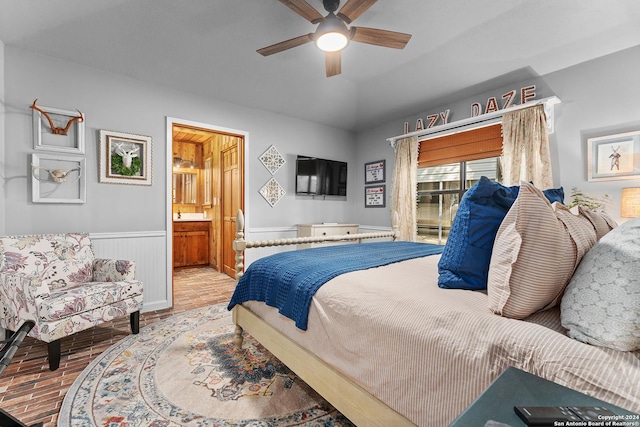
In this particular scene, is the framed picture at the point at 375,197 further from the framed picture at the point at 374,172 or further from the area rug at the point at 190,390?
the area rug at the point at 190,390

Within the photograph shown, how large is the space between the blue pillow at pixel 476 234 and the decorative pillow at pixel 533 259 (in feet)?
0.74

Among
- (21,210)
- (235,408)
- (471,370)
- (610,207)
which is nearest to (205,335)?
(235,408)

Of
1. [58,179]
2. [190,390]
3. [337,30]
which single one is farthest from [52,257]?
[337,30]

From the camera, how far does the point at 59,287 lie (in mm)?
2486

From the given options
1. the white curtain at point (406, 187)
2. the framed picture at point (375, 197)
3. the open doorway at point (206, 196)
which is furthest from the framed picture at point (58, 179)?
the framed picture at point (375, 197)

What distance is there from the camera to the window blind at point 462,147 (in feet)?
11.7

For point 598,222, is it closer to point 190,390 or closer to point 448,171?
point 190,390

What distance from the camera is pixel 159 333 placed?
106 inches

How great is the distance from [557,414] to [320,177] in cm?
450

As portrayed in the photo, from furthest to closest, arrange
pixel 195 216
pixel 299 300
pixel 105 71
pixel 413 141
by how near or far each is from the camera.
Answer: pixel 195 216
pixel 413 141
pixel 105 71
pixel 299 300

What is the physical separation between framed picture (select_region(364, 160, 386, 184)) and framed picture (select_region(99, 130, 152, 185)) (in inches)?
133

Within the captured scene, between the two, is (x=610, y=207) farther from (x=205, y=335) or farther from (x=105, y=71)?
(x=105, y=71)

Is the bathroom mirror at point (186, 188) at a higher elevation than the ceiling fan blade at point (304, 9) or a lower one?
lower

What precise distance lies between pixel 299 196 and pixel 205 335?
2622mm
